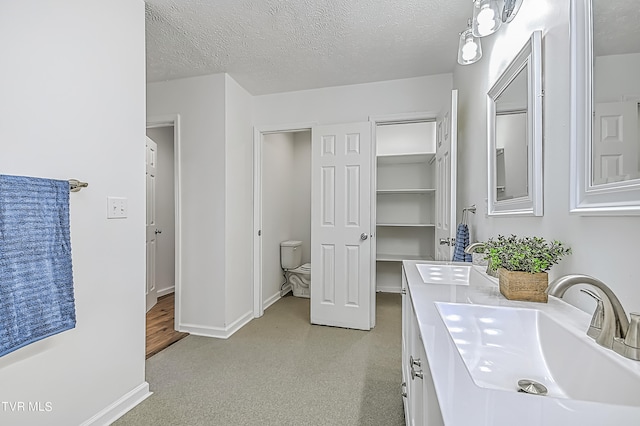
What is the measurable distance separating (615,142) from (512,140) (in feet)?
2.32

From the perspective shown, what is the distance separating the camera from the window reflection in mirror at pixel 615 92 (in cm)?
72

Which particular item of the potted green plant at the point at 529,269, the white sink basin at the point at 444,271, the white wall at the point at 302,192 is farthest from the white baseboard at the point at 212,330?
the potted green plant at the point at 529,269

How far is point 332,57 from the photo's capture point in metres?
2.58

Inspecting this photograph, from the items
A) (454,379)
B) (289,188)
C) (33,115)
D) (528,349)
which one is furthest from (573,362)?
(289,188)

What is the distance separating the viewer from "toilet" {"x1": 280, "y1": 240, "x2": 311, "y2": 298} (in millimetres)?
4062

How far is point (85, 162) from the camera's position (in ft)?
5.05

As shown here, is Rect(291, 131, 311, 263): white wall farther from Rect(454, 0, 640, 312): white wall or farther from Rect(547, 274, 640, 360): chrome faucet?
Rect(547, 274, 640, 360): chrome faucet

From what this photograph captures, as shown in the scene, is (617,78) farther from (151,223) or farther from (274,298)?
(151,223)

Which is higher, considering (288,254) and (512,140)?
(512,140)

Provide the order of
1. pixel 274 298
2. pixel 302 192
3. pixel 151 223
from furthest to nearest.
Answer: pixel 302 192 → pixel 274 298 → pixel 151 223

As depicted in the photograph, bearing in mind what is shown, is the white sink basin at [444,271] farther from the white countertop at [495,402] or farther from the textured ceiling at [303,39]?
the textured ceiling at [303,39]

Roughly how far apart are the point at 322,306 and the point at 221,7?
261cm

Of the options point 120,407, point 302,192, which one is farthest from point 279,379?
point 302,192

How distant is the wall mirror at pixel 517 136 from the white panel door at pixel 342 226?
56.0 inches
